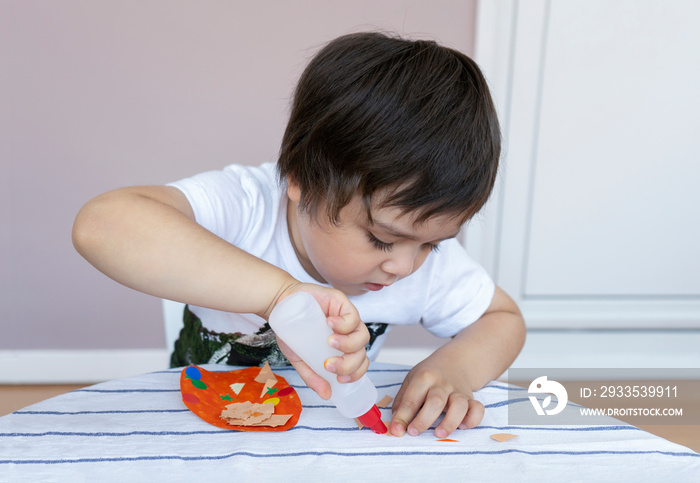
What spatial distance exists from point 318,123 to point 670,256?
143cm

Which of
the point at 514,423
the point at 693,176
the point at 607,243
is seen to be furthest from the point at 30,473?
the point at 693,176

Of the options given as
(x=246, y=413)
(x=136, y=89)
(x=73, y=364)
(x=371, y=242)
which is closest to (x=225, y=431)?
(x=246, y=413)

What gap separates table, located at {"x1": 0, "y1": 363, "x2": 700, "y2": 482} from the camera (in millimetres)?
475

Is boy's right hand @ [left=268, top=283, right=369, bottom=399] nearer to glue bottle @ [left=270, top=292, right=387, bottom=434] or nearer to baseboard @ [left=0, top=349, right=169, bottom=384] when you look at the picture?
glue bottle @ [left=270, top=292, right=387, bottom=434]

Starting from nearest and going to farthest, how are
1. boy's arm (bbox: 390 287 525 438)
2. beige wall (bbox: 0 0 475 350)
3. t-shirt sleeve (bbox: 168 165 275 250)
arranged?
boy's arm (bbox: 390 287 525 438) → t-shirt sleeve (bbox: 168 165 275 250) → beige wall (bbox: 0 0 475 350)

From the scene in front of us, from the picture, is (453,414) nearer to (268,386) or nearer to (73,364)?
(268,386)

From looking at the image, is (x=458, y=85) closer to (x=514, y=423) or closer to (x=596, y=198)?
(x=514, y=423)

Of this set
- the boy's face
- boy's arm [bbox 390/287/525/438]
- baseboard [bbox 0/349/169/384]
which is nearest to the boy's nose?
the boy's face

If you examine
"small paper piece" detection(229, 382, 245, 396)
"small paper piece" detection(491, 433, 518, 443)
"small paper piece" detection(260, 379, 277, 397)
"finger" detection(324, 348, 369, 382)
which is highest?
"finger" detection(324, 348, 369, 382)

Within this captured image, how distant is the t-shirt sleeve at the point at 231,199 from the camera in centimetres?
73

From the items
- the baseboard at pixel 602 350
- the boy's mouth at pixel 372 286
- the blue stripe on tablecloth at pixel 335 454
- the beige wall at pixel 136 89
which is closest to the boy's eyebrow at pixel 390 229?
the boy's mouth at pixel 372 286

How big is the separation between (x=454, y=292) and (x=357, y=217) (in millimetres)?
258

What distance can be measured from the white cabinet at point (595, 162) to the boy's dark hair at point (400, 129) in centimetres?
92

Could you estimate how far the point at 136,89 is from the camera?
1.49 metres
